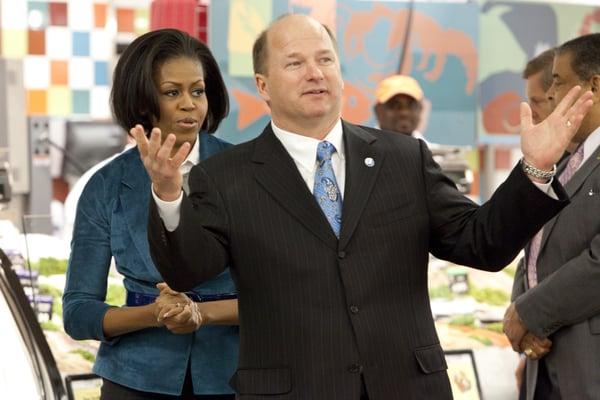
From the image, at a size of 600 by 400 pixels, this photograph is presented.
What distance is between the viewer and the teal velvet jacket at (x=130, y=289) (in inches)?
91.8

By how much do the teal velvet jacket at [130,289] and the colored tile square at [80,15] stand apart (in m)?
4.05

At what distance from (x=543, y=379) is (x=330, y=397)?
1.03 meters

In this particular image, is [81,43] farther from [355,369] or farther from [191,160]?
[355,369]

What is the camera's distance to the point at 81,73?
6.37 meters

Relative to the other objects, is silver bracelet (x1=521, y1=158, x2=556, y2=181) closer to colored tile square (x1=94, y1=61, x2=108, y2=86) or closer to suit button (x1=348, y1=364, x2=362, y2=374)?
suit button (x1=348, y1=364, x2=362, y2=374)

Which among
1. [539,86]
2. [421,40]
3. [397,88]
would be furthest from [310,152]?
[421,40]

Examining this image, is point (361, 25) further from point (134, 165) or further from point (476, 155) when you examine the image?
point (134, 165)

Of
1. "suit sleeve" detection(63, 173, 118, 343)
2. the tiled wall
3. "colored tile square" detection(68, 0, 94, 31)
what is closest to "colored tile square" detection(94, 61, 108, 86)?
the tiled wall

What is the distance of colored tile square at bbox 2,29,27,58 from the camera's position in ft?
20.2

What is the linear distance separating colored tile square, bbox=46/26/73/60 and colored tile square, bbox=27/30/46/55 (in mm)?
24

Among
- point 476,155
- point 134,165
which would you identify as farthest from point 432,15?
point 134,165

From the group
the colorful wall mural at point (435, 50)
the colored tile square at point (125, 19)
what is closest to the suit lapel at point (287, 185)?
the colorful wall mural at point (435, 50)

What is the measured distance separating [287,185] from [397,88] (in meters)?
2.82

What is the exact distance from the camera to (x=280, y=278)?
2.05m
